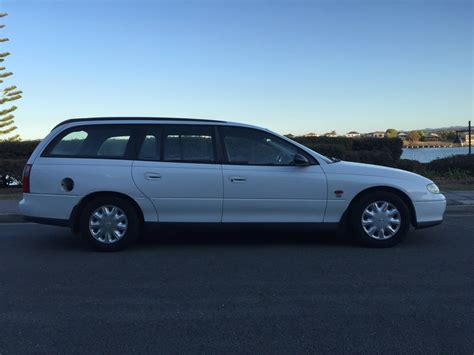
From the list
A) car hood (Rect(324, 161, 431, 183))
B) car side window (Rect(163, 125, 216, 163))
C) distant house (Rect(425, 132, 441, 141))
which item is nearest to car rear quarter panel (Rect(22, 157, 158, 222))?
car side window (Rect(163, 125, 216, 163))

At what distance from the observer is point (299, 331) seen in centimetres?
359

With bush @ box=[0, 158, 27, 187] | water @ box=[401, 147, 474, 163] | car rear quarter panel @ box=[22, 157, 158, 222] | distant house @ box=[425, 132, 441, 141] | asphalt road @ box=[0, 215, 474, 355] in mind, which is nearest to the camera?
asphalt road @ box=[0, 215, 474, 355]

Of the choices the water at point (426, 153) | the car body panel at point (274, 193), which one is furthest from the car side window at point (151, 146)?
the water at point (426, 153)

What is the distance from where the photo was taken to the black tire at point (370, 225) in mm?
6141

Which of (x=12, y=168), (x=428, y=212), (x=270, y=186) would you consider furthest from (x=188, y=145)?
(x=12, y=168)

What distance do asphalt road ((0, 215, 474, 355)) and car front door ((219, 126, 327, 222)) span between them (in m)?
0.49

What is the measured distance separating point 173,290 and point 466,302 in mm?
2707

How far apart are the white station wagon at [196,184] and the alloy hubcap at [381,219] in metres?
0.01

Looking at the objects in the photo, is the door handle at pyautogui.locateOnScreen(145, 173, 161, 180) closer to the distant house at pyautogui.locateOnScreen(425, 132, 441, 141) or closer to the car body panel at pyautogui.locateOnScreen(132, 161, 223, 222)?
the car body panel at pyautogui.locateOnScreen(132, 161, 223, 222)

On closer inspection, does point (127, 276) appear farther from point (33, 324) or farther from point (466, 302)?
point (466, 302)

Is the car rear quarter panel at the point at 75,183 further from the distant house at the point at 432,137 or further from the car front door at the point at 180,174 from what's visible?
the distant house at the point at 432,137

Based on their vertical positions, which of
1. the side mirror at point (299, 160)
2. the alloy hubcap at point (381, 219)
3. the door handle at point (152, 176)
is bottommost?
the alloy hubcap at point (381, 219)

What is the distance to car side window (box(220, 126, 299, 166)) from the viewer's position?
6188 millimetres

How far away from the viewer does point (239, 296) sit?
4.39 m
